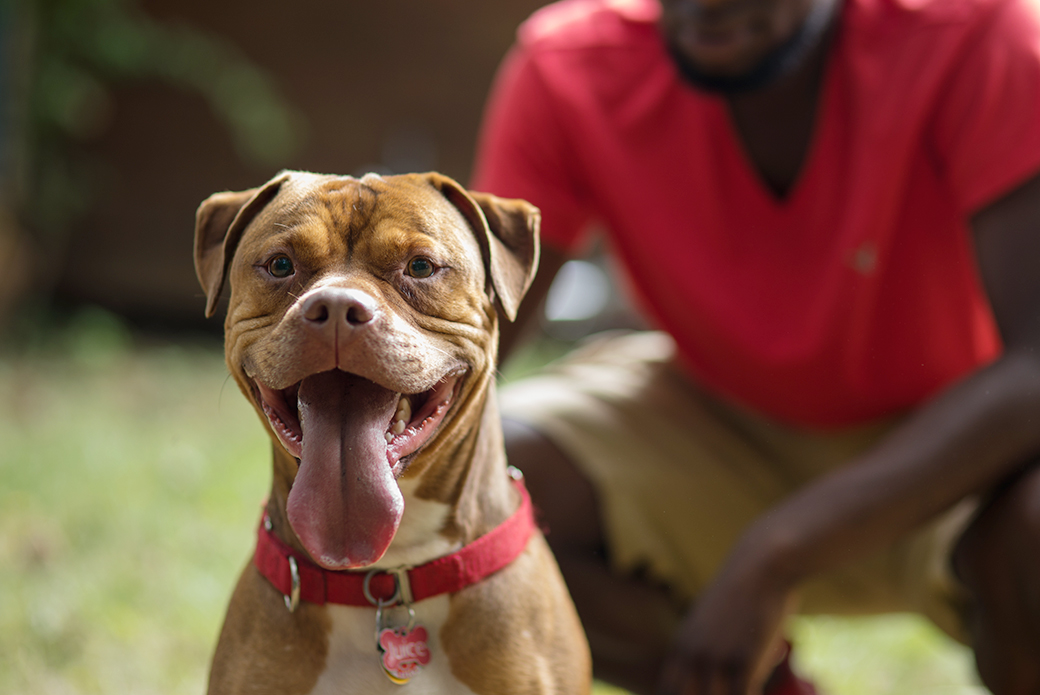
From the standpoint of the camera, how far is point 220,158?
261 inches

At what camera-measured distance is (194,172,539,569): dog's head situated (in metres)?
1.41

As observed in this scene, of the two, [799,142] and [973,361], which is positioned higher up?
[799,142]

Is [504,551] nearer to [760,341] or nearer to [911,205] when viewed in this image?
[760,341]

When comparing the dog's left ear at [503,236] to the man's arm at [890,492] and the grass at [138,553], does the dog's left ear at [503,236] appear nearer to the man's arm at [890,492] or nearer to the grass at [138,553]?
the grass at [138,553]

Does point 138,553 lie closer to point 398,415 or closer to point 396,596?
point 396,596

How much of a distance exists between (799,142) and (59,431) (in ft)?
10.8

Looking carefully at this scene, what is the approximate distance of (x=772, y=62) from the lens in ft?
7.82

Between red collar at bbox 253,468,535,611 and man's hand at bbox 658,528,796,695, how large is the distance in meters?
0.56

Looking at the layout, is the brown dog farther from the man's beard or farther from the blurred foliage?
the blurred foliage

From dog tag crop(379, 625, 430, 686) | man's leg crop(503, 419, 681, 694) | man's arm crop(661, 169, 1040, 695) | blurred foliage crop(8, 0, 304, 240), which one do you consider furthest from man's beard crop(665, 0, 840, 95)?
blurred foliage crop(8, 0, 304, 240)

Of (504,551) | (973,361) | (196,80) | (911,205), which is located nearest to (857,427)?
(973,361)

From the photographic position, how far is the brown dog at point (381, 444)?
1416 mm

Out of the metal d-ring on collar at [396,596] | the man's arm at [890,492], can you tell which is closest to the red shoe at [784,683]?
the man's arm at [890,492]

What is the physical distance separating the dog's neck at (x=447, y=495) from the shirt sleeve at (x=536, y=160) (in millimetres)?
918
